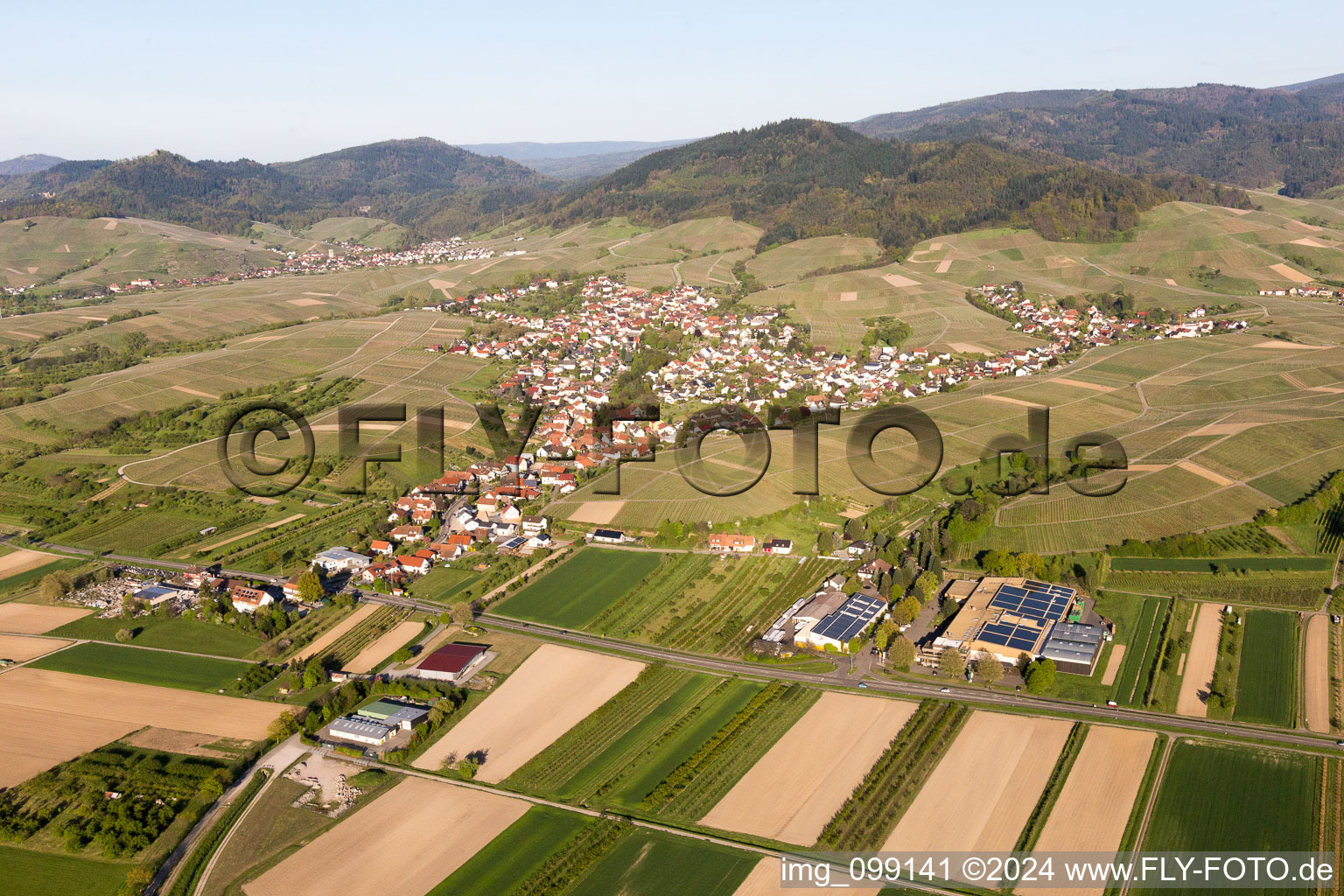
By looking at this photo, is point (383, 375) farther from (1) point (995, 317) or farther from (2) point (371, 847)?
(1) point (995, 317)

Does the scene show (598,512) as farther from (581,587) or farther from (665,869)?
(665,869)

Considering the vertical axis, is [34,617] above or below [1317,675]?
above

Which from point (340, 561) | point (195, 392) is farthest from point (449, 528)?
point (195, 392)

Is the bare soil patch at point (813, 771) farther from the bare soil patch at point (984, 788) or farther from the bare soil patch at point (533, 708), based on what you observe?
the bare soil patch at point (533, 708)

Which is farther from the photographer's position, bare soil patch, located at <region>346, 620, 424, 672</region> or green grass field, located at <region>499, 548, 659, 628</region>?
green grass field, located at <region>499, 548, 659, 628</region>

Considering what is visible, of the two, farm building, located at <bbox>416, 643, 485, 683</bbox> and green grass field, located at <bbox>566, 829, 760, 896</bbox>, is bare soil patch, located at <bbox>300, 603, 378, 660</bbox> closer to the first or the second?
farm building, located at <bbox>416, 643, 485, 683</bbox>

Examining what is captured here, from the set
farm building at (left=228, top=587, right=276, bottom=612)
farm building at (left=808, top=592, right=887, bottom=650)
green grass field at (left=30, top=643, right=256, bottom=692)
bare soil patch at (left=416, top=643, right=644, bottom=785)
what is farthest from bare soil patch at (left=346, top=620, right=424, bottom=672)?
farm building at (left=808, top=592, right=887, bottom=650)
